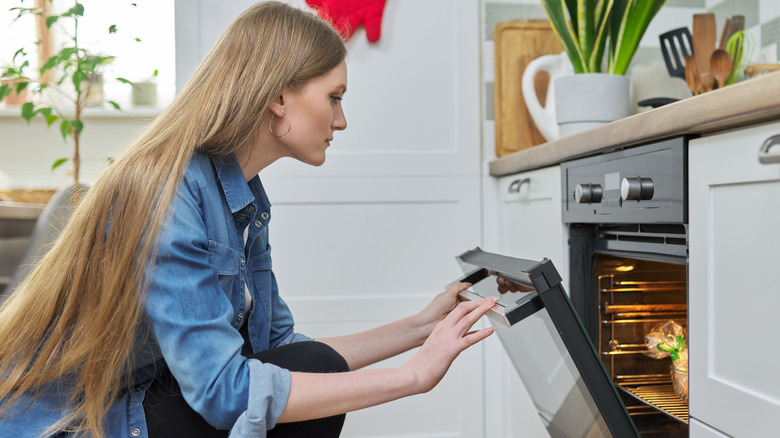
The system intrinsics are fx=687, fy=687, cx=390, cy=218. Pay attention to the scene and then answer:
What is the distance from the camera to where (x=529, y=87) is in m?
1.96

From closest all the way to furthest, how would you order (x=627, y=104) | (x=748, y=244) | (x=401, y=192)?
(x=748, y=244), (x=627, y=104), (x=401, y=192)

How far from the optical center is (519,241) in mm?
1892

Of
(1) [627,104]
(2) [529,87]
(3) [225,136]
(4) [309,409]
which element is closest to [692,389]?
(4) [309,409]

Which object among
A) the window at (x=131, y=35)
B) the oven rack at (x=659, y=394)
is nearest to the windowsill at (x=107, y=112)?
the window at (x=131, y=35)

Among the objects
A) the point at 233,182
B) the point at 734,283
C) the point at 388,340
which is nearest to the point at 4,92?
the point at 233,182

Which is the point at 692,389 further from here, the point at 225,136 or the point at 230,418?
the point at 225,136

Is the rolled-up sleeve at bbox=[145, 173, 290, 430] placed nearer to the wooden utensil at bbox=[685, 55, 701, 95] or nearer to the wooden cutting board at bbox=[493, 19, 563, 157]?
the wooden utensil at bbox=[685, 55, 701, 95]

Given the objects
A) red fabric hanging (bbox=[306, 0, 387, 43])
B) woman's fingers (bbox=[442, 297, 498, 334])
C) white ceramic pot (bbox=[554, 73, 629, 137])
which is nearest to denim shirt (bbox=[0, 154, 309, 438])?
woman's fingers (bbox=[442, 297, 498, 334])

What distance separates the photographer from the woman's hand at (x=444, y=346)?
36.9 inches

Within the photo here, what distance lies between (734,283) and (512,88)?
1.30 metres

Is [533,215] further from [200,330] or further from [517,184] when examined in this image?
[200,330]

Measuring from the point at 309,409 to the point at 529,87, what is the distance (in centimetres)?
131

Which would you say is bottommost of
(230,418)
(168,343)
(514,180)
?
(230,418)

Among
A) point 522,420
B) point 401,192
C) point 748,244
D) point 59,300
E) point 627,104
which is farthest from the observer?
point 401,192
